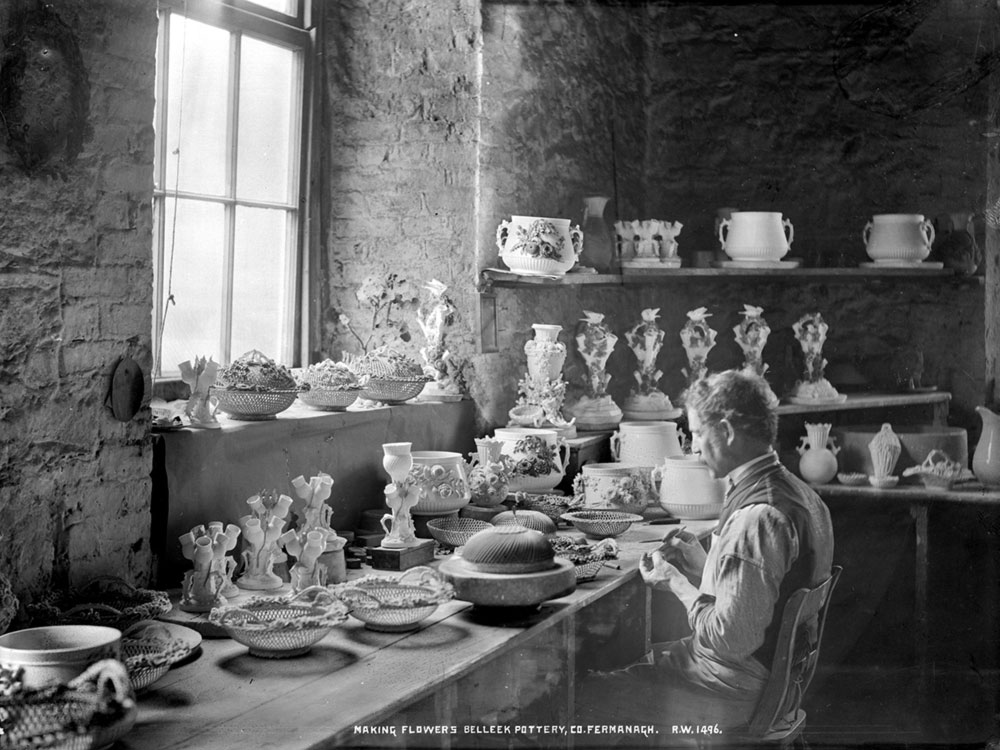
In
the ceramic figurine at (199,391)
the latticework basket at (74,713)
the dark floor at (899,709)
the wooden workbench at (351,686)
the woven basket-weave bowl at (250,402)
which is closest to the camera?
the latticework basket at (74,713)

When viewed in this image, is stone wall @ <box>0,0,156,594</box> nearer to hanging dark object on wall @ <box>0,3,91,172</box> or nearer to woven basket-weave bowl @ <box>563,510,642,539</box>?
hanging dark object on wall @ <box>0,3,91,172</box>

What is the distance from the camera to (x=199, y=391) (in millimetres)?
2854

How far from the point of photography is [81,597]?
229cm

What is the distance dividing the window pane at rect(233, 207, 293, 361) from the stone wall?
1.10m

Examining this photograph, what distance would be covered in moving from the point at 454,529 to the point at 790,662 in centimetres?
126

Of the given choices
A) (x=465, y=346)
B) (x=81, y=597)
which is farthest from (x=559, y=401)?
(x=81, y=597)

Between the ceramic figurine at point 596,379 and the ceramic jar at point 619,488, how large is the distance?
0.55m

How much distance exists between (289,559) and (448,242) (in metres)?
1.46

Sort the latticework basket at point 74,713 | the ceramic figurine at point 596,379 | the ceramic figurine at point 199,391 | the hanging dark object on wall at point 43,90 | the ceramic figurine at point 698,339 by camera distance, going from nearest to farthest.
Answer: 1. the latticework basket at point 74,713
2. the hanging dark object on wall at point 43,90
3. the ceramic figurine at point 199,391
4. the ceramic figurine at point 698,339
5. the ceramic figurine at point 596,379

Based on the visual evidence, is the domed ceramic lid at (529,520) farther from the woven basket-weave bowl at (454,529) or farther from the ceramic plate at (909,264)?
the ceramic plate at (909,264)

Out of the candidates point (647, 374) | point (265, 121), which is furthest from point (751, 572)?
point (265, 121)

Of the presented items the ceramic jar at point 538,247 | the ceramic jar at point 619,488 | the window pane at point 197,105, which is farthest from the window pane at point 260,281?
the ceramic jar at point 619,488

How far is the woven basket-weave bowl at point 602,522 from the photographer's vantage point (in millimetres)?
3225

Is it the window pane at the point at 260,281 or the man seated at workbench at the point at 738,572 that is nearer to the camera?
the man seated at workbench at the point at 738,572
